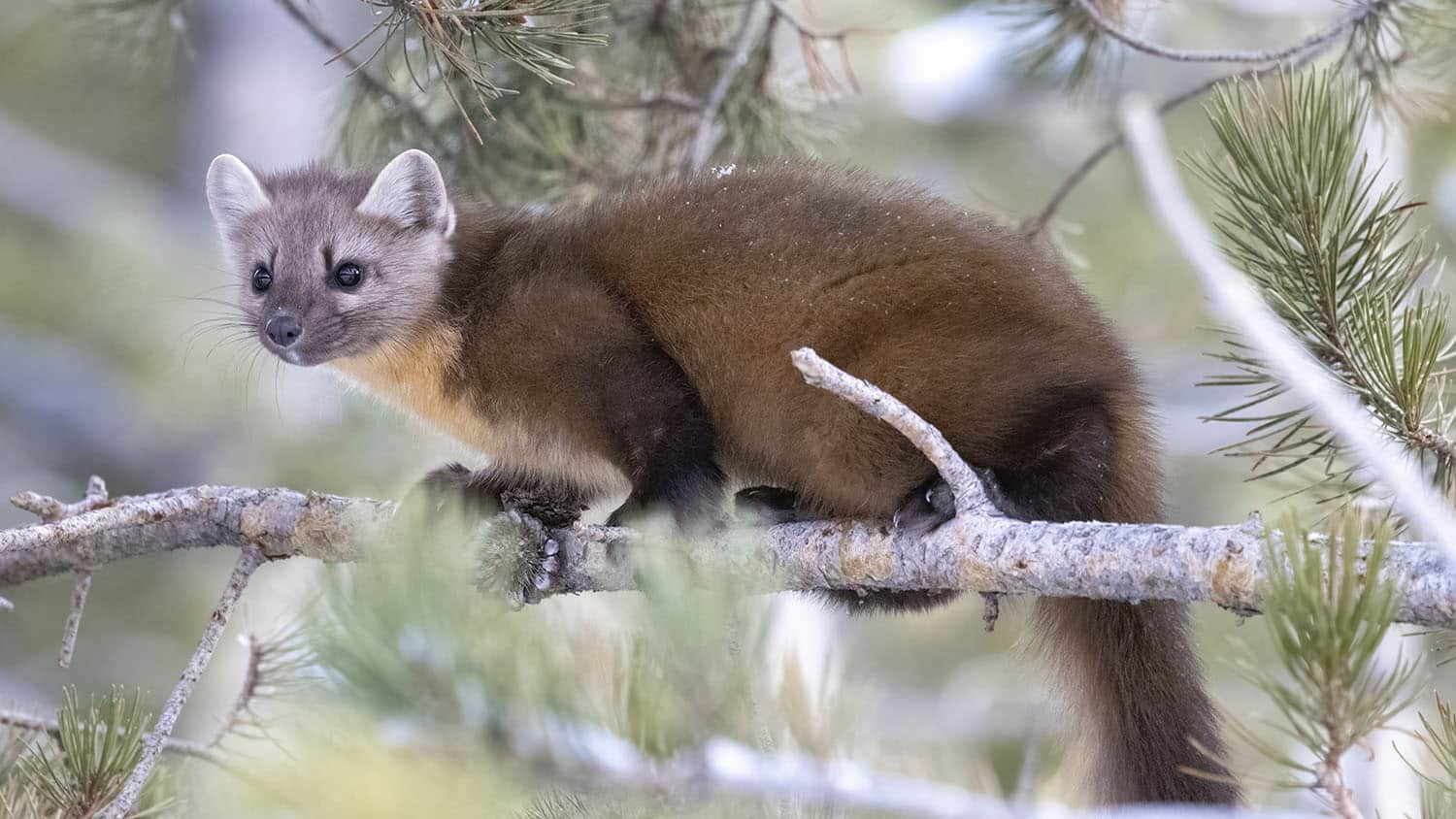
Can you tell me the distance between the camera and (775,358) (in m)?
3.24

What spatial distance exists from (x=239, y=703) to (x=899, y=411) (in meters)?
1.56

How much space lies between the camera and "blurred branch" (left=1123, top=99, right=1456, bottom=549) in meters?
1.67

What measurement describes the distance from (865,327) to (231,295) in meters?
4.86

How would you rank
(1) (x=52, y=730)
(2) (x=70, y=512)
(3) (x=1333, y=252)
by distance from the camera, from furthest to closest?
(2) (x=70, y=512) < (1) (x=52, y=730) < (3) (x=1333, y=252)

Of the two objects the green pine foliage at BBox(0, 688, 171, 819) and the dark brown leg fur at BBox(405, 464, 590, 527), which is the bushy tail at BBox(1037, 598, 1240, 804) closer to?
the dark brown leg fur at BBox(405, 464, 590, 527)

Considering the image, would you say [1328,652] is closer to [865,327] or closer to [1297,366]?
[1297,366]

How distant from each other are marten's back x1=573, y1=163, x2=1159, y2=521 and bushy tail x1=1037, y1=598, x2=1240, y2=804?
263mm

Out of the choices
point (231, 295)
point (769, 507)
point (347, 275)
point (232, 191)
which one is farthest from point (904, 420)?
point (231, 295)

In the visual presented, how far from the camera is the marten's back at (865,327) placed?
119 inches

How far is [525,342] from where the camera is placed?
358cm

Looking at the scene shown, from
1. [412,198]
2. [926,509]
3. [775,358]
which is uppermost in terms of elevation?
[412,198]

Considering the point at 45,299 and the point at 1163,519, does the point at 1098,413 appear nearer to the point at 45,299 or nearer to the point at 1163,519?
the point at 1163,519

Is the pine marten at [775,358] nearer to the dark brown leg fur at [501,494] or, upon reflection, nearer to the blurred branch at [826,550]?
the dark brown leg fur at [501,494]

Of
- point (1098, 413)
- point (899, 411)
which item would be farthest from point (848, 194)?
point (899, 411)
